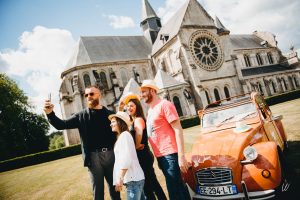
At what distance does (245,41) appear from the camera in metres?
47.9

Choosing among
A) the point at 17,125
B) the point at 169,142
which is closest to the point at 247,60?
the point at 17,125

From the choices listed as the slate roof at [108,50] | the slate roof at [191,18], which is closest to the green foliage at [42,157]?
the slate roof at [108,50]

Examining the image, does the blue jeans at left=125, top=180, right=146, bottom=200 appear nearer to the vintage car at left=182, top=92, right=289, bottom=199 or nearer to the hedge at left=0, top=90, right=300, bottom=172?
the vintage car at left=182, top=92, right=289, bottom=199

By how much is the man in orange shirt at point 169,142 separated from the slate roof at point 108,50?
96.8ft

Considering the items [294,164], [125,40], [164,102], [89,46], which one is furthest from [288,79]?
[164,102]

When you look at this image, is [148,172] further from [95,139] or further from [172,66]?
[172,66]

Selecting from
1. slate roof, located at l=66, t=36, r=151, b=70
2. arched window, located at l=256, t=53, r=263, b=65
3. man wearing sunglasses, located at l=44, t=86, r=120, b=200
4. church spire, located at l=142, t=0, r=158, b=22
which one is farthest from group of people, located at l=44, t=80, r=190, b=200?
arched window, located at l=256, t=53, r=263, b=65

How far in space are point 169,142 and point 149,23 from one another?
127 feet

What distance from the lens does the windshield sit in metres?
5.52

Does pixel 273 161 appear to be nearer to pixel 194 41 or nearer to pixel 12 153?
pixel 194 41

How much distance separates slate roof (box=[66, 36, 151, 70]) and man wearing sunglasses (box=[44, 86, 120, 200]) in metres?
28.8

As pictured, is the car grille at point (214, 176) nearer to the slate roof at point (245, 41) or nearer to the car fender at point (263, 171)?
the car fender at point (263, 171)

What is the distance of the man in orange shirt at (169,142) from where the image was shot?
A: 3377mm

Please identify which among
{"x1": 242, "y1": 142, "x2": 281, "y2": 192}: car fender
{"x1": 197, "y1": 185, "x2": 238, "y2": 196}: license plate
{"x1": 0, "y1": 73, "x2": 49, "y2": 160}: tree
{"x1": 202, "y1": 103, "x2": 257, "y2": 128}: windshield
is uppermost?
{"x1": 0, "y1": 73, "x2": 49, "y2": 160}: tree
